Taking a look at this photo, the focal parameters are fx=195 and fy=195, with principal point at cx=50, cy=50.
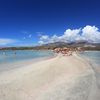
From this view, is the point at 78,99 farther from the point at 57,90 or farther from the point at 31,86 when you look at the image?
the point at 31,86

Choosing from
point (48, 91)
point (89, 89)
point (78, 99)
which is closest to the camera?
point (78, 99)

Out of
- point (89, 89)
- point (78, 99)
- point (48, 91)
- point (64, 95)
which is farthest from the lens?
point (89, 89)

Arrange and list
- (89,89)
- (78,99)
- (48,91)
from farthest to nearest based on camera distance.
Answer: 1. (89,89)
2. (48,91)
3. (78,99)

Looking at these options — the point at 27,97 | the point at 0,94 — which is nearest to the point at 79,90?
the point at 27,97

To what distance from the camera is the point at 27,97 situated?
32.3 ft

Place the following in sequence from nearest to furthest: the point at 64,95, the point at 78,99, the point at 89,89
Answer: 1. the point at 78,99
2. the point at 64,95
3. the point at 89,89

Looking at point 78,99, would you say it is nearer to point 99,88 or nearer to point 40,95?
point 40,95

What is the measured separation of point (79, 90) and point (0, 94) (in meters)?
4.54

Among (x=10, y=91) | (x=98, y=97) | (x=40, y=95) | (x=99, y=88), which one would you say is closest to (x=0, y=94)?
(x=10, y=91)

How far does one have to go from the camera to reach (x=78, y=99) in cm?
969

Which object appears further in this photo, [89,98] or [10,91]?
[10,91]

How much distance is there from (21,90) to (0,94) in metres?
Result: 1.40

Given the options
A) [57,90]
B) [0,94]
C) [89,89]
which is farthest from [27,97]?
[89,89]

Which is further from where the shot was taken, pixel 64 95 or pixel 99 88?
pixel 99 88
